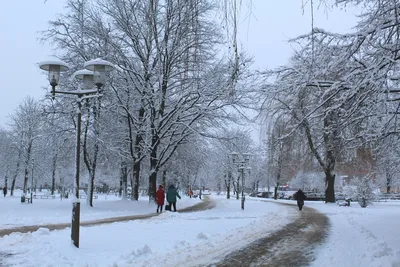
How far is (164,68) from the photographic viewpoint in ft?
82.3

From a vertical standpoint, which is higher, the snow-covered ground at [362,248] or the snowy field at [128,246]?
the snowy field at [128,246]

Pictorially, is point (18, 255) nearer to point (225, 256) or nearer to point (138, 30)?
point (225, 256)

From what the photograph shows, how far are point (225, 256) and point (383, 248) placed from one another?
4189 mm

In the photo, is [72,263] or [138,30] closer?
[72,263]

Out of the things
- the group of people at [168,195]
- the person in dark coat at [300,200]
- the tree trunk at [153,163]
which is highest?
the tree trunk at [153,163]

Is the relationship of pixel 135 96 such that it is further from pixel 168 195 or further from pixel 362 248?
pixel 362 248

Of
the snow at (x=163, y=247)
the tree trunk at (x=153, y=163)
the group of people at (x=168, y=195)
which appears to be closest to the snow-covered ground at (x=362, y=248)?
the snow at (x=163, y=247)

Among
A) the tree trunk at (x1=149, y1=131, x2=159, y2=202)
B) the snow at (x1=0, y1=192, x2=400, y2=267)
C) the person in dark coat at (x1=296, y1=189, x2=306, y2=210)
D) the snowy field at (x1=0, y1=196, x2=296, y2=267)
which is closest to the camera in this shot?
the snowy field at (x1=0, y1=196, x2=296, y2=267)

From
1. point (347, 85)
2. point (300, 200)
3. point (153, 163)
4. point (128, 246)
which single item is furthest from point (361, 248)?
point (300, 200)

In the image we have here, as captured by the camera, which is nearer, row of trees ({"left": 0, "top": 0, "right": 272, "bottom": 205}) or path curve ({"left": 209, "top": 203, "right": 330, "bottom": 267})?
path curve ({"left": 209, "top": 203, "right": 330, "bottom": 267})

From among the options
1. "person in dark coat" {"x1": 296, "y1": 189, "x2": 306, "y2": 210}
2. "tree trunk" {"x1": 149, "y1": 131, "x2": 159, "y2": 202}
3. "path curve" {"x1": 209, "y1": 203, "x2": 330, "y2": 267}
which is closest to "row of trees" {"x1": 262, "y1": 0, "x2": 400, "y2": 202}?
"path curve" {"x1": 209, "y1": 203, "x2": 330, "y2": 267}

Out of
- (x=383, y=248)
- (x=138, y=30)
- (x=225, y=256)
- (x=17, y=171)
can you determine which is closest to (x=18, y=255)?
(x=225, y=256)

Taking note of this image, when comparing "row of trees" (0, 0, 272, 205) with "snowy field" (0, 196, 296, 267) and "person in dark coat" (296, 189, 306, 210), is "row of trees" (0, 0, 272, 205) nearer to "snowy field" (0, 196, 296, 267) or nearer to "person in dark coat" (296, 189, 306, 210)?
"person in dark coat" (296, 189, 306, 210)

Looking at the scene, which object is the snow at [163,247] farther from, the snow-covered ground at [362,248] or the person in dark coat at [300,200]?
the person in dark coat at [300,200]
